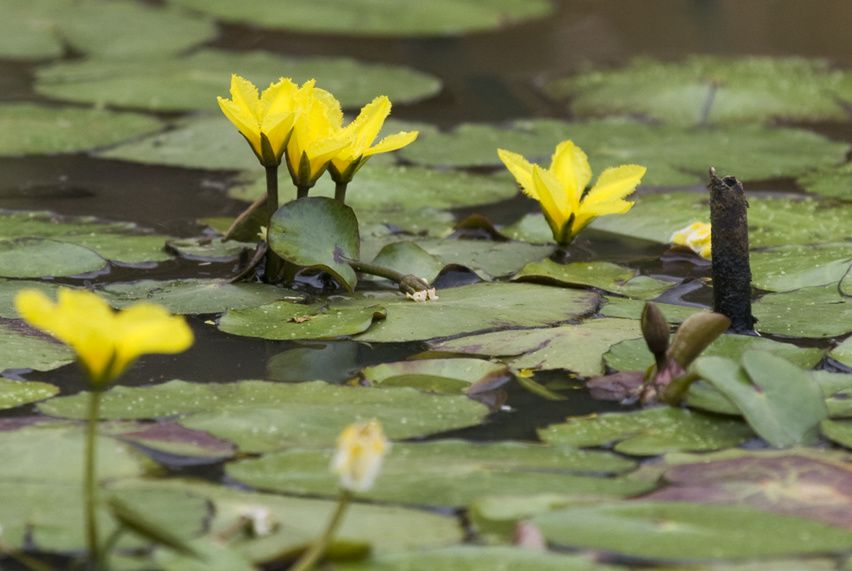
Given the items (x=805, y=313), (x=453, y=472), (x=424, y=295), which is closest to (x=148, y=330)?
(x=453, y=472)

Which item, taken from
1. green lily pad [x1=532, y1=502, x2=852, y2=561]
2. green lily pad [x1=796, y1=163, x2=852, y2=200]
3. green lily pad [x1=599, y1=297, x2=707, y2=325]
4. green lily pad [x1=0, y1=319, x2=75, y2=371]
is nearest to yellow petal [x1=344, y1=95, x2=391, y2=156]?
green lily pad [x1=599, y1=297, x2=707, y2=325]

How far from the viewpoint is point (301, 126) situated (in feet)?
6.88

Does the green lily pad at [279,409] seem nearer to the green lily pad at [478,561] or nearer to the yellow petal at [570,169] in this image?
the green lily pad at [478,561]

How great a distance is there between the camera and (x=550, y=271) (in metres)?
2.30

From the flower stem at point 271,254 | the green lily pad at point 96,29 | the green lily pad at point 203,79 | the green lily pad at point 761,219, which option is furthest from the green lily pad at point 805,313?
the green lily pad at point 96,29

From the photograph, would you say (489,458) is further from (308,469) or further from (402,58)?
(402,58)

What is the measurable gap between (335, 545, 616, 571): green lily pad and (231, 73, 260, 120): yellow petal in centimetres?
101

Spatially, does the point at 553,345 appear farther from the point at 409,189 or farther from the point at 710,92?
the point at 710,92

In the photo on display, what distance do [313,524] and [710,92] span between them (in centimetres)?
310

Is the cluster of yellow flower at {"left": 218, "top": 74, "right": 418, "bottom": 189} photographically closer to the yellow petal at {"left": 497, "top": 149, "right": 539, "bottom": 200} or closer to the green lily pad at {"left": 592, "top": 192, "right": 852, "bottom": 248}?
the yellow petal at {"left": 497, "top": 149, "right": 539, "bottom": 200}

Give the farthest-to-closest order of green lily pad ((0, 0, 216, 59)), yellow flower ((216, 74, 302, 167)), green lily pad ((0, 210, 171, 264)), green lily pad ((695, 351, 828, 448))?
green lily pad ((0, 0, 216, 59)) → green lily pad ((0, 210, 171, 264)) → yellow flower ((216, 74, 302, 167)) → green lily pad ((695, 351, 828, 448))

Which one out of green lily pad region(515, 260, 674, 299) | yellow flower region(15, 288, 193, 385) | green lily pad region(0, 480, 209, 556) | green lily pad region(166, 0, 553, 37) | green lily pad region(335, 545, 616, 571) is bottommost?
green lily pad region(0, 480, 209, 556)

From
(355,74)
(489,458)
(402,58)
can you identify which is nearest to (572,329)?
(489,458)

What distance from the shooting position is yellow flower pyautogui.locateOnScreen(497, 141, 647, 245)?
89.6 inches
